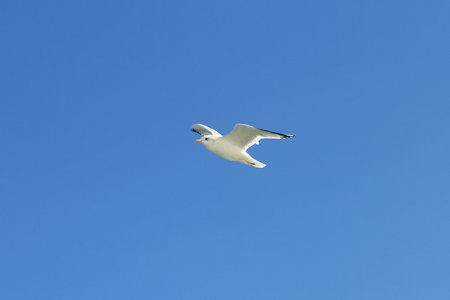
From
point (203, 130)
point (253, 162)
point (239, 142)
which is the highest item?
point (203, 130)

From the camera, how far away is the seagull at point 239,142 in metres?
16.4

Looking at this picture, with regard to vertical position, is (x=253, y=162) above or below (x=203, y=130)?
below

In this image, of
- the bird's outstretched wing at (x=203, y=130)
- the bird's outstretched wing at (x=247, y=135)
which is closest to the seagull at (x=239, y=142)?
the bird's outstretched wing at (x=247, y=135)

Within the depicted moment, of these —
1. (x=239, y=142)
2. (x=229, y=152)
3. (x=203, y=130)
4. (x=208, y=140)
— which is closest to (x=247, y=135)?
(x=239, y=142)

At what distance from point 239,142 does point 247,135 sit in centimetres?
51

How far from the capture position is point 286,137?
630 inches

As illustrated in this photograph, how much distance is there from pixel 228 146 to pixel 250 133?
1.06m

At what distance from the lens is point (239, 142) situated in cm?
1719

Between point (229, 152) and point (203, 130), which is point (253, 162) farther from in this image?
point (203, 130)

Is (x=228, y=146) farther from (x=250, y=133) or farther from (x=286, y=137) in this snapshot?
(x=286, y=137)

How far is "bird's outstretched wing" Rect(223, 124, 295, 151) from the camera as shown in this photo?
53.4 ft

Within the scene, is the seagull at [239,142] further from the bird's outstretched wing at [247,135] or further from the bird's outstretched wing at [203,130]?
the bird's outstretched wing at [203,130]

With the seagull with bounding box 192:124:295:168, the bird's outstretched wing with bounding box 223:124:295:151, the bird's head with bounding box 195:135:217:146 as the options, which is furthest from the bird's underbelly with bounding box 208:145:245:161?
the bird's head with bounding box 195:135:217:146

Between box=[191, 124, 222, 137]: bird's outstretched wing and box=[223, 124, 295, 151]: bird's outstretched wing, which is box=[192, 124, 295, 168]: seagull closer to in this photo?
box=[223, 124, 295, 151]: bird's outstretched wing
